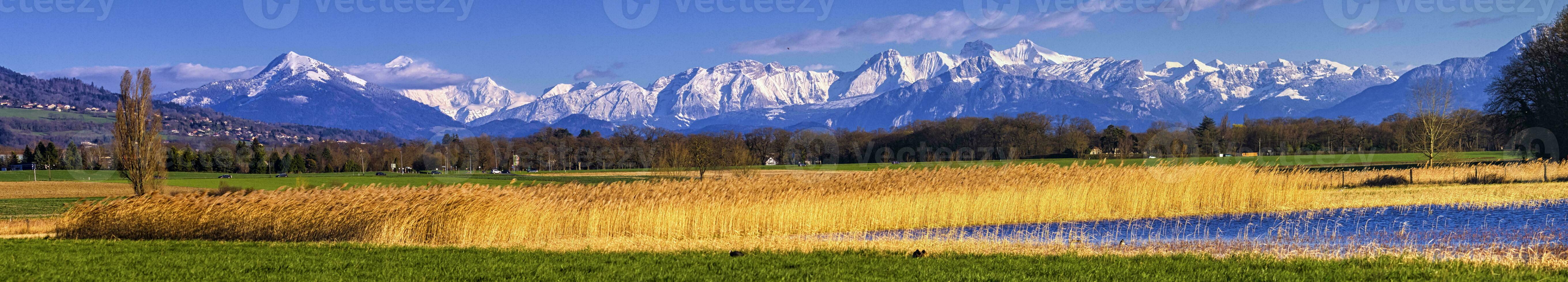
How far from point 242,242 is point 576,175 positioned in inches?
2846

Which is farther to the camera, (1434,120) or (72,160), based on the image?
(72,160)

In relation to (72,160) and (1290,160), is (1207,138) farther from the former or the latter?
(72,160)

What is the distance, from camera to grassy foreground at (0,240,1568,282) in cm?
1145

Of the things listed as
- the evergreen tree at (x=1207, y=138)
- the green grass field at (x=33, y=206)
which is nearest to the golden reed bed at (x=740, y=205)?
the green grass field at (x=33, y=206)

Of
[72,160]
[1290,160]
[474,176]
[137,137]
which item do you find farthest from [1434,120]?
[72,160]

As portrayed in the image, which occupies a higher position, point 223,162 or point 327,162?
point 223,162

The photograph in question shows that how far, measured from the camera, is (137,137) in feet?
105

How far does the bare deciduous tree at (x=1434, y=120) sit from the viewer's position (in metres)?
Result: 44.9

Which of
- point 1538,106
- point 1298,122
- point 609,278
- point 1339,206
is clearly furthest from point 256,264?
point 1298,122

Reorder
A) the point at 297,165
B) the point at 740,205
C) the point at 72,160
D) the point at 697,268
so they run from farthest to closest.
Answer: the point at 297,165 < the point at 72,160 < the point at 740,205 < the point at 697,268

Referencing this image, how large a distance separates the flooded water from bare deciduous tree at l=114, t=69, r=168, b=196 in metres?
25.0

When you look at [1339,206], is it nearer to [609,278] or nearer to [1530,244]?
[1530,244]

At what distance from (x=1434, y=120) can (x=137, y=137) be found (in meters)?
53.6

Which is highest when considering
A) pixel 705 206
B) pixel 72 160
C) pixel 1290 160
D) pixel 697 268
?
pixel 72 160
